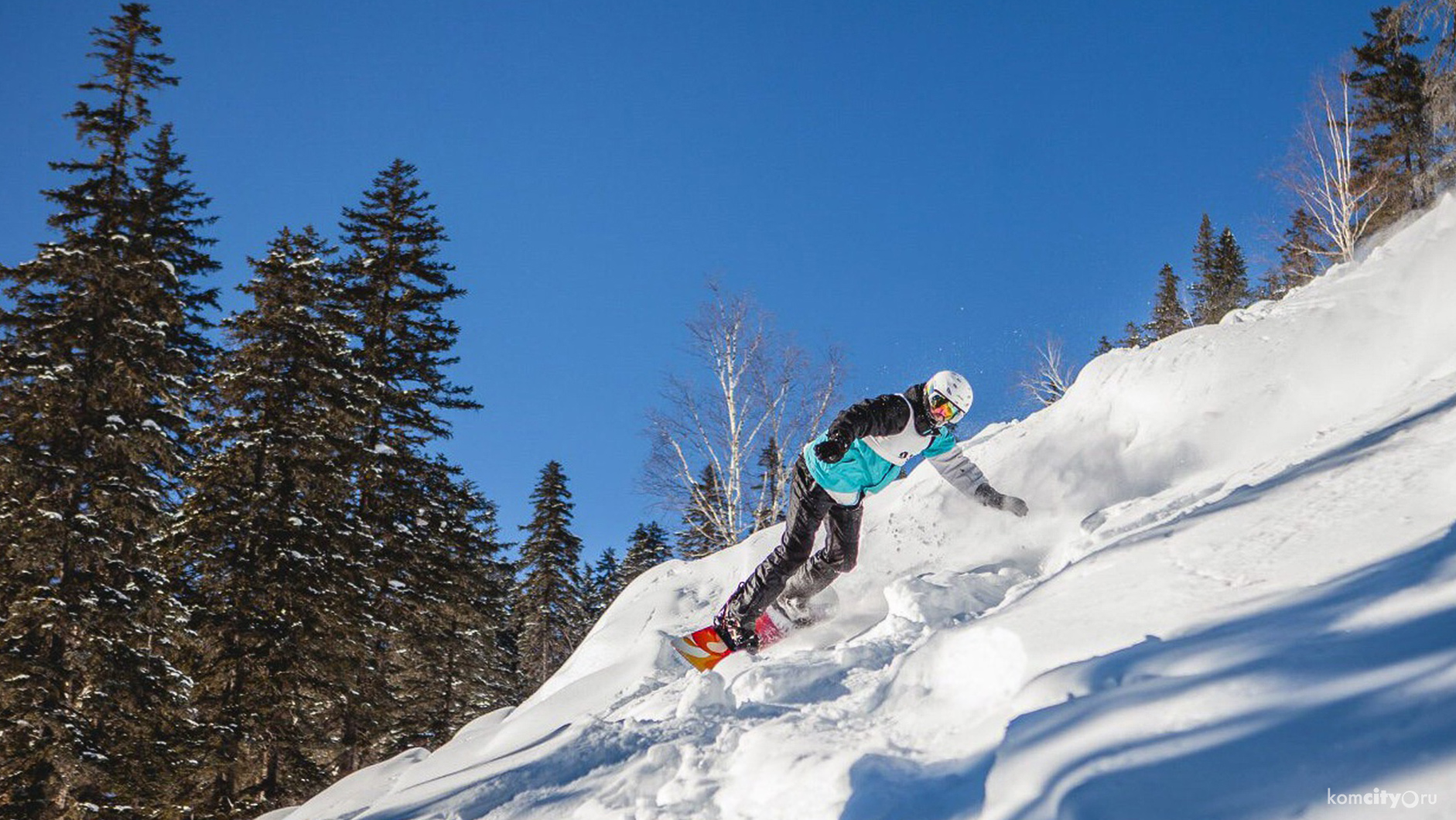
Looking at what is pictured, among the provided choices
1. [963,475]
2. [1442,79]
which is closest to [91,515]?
[963,475]

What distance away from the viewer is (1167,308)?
4294 cm

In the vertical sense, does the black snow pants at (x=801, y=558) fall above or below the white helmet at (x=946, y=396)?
below

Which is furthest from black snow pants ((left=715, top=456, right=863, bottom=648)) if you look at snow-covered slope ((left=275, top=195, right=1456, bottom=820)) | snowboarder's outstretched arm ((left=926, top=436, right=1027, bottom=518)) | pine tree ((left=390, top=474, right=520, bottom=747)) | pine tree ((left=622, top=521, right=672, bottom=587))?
pine tree ((left=622, top=521, right=672, bottom=587))

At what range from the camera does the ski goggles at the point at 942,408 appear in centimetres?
605

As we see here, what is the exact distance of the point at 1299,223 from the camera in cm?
2272

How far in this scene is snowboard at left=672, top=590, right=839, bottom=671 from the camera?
6.36 m

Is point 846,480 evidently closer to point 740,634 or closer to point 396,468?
point 740,634

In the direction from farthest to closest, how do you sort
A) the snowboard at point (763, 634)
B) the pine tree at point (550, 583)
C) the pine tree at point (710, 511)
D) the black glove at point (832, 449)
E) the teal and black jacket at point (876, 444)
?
the pine tree at point (550, 583)
the pine tree at point (710, 511)
the snowboard at point (763, 634)
the teal and black jacket at point (876, 444)
the black glove at point (832, 449)

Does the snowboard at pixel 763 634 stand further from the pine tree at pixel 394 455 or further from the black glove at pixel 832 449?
the pine tree at pixel 394 455

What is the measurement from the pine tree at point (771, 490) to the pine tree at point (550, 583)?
1585 centimetres

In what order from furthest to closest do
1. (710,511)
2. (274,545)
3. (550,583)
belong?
(550,583) → (710,511) → (274,545)

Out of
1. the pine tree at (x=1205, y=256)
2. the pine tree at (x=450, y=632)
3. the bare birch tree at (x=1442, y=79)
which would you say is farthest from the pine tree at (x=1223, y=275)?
the pine tree at (x=450, y=632)

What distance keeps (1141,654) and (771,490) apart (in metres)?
14.9

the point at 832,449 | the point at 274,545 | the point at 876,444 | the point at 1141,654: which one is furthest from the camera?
the point at 274,545
